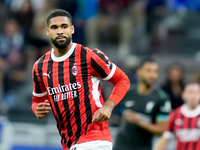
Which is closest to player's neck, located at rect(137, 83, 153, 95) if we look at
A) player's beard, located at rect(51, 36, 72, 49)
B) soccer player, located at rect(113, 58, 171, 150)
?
soccer player, located at rect(113, 58, 171, 150)

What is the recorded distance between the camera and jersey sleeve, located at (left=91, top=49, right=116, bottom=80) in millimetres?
3873

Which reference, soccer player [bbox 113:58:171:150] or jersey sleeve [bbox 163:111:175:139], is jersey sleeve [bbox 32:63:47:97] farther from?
jersey sleeve [bbox 163:111:175:139]

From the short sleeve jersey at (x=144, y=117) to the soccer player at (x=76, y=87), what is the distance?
5.50 feet

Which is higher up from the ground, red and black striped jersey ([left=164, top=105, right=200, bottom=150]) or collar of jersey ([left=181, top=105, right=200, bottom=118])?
collar of jersey ([left=181, top=105, right=200, bottom=118])

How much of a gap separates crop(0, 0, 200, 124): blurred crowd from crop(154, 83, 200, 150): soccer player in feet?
12.8

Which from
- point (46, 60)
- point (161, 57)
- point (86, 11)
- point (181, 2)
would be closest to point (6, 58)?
point (86, 11)

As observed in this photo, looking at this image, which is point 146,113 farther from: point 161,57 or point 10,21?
point 10,21

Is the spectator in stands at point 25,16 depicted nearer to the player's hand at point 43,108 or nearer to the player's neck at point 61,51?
the player's neck at point 61,51

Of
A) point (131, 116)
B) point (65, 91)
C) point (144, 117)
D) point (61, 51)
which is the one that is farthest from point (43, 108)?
point (144, 117)

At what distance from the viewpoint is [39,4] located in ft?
33.9

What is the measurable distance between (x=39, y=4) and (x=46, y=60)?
Result: 21.3 ft

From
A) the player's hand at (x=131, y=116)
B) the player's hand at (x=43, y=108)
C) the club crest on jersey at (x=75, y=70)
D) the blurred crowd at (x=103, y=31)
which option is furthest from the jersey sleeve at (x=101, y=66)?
the blurred crowd at (x=103, y=31)

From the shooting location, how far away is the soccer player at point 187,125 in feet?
18.6

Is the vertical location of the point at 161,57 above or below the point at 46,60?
below
